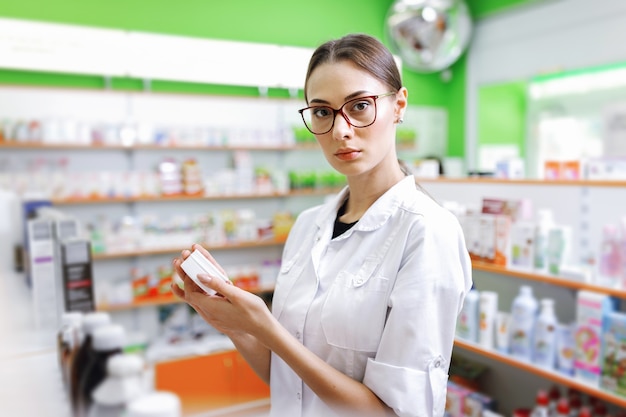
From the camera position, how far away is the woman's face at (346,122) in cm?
110

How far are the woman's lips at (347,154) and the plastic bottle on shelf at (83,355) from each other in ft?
1.87

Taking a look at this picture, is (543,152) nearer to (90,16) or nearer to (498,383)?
(498,383)

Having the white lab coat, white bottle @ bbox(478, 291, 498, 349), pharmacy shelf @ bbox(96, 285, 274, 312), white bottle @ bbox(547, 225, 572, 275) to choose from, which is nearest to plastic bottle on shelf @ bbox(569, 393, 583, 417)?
white bottle @ bbox(478, 291, 498, 349)

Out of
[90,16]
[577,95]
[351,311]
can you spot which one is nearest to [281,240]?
[90,16]

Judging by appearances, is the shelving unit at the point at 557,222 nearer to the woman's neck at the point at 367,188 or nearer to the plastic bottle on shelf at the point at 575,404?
the plastic bottle on shelf at the point at 575,404

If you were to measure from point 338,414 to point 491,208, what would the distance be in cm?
218

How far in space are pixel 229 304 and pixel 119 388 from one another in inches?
14.5

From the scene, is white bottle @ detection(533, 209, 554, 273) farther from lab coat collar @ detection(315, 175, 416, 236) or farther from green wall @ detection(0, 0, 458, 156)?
green wall @ detection(0, 0, 458, 156)

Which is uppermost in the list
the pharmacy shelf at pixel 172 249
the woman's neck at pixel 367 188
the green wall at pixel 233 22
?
the green wall at pixel 233 22

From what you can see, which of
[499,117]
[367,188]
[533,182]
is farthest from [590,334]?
[499,117]

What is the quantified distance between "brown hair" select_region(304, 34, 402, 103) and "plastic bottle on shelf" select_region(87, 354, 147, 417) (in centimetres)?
72

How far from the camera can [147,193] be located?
4805 millimetres

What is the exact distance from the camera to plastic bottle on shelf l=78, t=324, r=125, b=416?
29.6 inches

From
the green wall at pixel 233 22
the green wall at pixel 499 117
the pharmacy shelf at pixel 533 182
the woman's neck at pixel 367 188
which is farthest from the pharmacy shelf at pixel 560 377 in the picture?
the green wall at pixel 499 117
